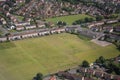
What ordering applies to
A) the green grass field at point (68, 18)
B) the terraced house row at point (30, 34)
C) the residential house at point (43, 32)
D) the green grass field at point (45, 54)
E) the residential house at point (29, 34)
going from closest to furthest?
the green grass field at point (45, 54)
the terraced house row at point (30, 34)
the residential house at point (29, 34)
the residential house at point (43, 32)
the green grass field at point (68, 18)

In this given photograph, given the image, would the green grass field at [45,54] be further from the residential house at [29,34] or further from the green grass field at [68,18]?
the green grass field at [68,18]

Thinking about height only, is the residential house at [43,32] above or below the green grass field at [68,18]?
below

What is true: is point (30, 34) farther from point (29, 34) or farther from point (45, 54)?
point (45, 54)

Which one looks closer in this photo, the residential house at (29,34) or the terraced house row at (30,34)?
the terraced house row at (30,34)

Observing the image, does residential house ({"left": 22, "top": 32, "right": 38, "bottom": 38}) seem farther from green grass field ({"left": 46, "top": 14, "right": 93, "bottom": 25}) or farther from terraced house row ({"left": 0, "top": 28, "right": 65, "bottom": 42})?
green grass field ({"left": 46, "top": 14, "right": 93, "bottom": 25})

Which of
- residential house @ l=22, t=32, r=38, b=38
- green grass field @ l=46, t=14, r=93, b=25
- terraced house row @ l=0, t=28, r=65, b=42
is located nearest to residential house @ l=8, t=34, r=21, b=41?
terraced house row @ l=0, t=28, r=65, b=42

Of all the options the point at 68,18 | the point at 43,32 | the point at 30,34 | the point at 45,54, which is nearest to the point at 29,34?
the point at 30,34

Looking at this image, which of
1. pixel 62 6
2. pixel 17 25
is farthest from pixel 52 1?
pixel 17 25

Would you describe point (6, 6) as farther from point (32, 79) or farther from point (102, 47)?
point (32, 79)

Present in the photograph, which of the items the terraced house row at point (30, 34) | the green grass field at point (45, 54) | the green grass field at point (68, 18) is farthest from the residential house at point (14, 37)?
the green grass field at point (68, 18)
